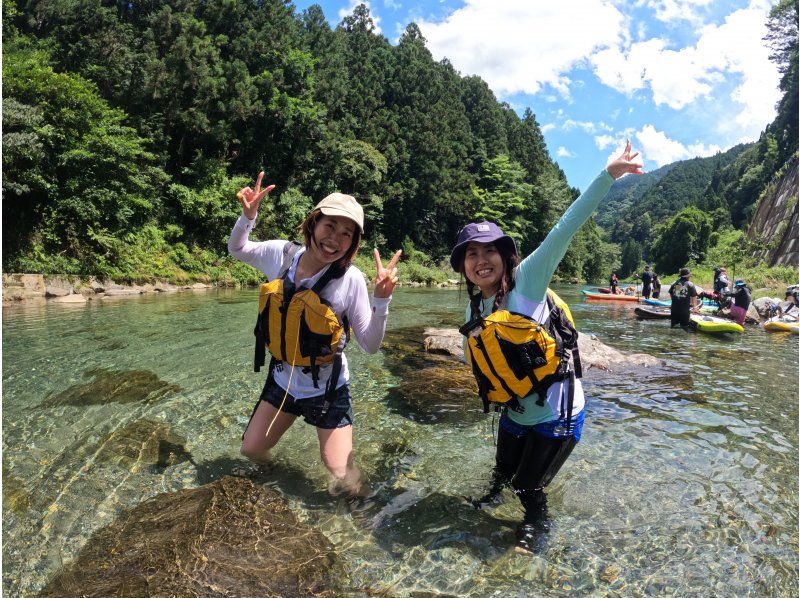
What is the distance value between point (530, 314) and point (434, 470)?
6.93 ft

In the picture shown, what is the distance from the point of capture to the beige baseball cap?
2.91 meters

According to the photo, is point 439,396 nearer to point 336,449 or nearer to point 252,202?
point 336,449

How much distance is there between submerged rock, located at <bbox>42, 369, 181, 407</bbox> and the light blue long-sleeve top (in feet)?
16.1

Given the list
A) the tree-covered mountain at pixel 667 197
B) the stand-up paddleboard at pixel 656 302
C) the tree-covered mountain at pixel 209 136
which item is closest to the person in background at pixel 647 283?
the stand-up paddleboard at pixel 656 302

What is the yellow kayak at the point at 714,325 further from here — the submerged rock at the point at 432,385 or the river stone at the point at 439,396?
the river stone at the point at 439,396

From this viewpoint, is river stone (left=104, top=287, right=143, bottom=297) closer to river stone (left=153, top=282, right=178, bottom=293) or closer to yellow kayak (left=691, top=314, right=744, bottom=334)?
river stone (left=153, top=282, right=178, bottom=293)

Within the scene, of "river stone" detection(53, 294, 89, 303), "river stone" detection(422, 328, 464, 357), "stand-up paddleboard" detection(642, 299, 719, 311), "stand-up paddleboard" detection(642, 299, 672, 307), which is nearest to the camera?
"river stone" detection(422, 328, 464, 357)

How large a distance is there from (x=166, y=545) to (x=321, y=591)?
3.28ft

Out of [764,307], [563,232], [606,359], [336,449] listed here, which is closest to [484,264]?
[563,232]

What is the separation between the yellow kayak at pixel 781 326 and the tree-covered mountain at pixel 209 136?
22.6m

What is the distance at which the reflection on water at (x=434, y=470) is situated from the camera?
2896mm

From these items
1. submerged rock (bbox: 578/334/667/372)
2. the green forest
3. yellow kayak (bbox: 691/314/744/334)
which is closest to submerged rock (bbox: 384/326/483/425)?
submerged rock (bbox: 578/334/667/372)

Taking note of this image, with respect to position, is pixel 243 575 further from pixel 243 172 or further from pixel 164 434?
pixel 243 172

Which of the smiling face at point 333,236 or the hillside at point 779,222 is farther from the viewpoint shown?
the hillside at point 779,222
